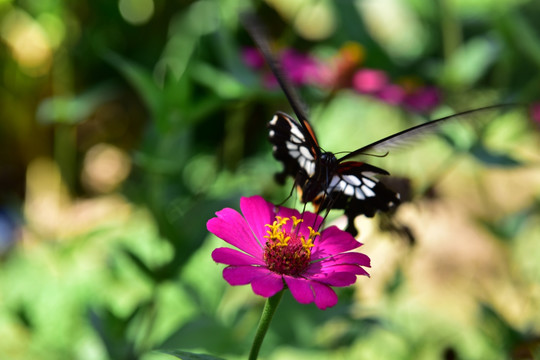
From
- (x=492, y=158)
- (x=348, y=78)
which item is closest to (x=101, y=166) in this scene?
(x=348, y=78)

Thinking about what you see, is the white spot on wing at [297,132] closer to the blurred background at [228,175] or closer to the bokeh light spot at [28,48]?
the blurred background at [228,175]

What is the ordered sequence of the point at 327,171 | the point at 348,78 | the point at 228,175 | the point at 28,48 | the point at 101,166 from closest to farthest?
the point at 327,171
the point at 348,78
the point at 228,175
the point at 28,48
the point at 101,166

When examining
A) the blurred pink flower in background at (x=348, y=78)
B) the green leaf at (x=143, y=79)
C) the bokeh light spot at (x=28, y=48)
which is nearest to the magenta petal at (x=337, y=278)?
the green leaf at (x=143, y=79)

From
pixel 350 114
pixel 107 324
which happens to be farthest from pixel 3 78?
pixel 107 324

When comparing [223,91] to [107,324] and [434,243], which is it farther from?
[434,243]

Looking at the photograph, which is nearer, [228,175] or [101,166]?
[228,175]

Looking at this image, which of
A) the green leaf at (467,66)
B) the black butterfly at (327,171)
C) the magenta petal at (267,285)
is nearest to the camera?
the magenta petal at (267,285)

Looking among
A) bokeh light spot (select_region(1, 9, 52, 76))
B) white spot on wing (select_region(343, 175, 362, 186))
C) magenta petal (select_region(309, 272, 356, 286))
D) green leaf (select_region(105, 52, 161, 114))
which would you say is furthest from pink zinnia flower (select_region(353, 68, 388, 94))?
bokeh light spot (select_region(1, 9, 52, 76))

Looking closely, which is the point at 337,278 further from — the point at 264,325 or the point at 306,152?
the point at 306,152
